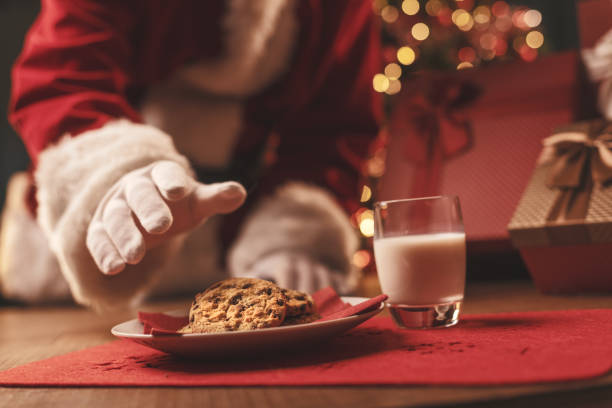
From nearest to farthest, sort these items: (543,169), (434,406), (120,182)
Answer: (434,406) < (120,182) < (543,169)

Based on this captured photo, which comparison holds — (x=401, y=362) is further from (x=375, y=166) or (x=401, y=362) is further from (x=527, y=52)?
(x=527, y=52)

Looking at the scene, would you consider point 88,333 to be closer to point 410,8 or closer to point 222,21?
point 222,21


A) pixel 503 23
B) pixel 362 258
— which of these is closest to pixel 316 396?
pixel 362 258

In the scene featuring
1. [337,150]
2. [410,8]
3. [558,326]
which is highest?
[410,8]

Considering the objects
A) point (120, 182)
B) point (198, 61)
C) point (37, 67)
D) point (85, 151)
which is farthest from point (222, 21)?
point (120, 182)

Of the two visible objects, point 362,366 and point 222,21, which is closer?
point 362,366

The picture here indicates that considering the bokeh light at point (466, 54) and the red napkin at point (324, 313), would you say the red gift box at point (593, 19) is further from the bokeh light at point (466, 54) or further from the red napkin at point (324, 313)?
the bokeh light at point (466, 54)

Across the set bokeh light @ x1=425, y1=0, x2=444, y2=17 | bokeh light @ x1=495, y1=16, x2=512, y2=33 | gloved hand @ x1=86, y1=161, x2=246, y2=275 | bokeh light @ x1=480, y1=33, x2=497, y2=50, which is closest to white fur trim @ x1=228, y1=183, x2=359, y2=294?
gloved hand @ x1=86, y1=161, x2=246, y2=275

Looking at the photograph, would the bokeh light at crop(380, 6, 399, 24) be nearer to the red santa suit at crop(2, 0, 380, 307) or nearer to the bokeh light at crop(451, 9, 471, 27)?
the bokeh light at crop(451, 9, 471, 27)
